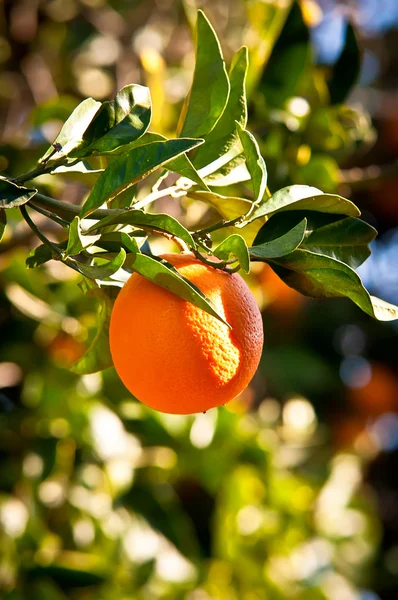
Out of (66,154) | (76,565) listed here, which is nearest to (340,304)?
(76,565)

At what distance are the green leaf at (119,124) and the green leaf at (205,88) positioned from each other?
9 centimetres

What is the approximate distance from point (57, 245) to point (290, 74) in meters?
0.80

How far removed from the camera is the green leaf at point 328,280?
0.59 metres

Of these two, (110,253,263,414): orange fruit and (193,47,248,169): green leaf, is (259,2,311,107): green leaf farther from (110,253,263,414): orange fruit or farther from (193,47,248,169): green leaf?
(110,253,263,414): orange fruit

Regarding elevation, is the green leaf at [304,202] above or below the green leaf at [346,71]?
above

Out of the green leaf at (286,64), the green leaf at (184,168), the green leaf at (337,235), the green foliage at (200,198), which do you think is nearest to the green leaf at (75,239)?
the green foliage at (200,198)

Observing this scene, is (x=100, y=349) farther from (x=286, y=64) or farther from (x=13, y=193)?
(x=286, y=64)

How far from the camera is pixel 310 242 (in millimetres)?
690

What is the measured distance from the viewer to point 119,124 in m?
0.62

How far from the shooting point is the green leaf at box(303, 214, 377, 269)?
0.69 meters

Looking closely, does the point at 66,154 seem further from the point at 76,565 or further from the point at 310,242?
the point at 76,565

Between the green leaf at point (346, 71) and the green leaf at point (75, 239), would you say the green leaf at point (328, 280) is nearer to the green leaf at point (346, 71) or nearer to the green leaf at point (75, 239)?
the green leaf at point (75, 239)

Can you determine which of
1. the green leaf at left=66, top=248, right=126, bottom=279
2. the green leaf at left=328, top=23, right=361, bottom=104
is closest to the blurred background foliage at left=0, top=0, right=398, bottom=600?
the green leaf at left=328, top=23, right=361, bottom=104

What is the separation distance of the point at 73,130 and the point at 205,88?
18 cm
